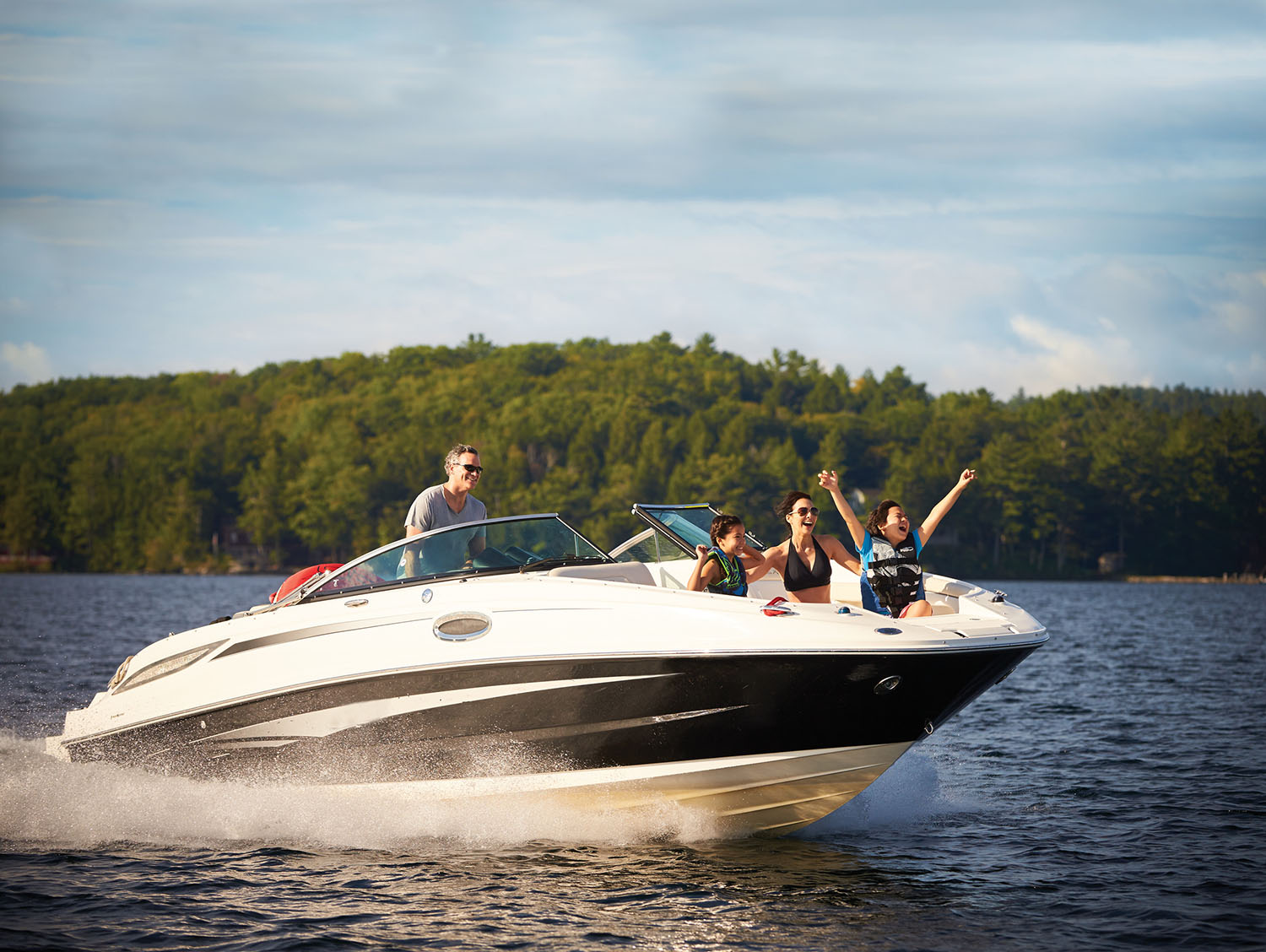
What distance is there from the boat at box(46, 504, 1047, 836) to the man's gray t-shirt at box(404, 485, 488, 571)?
0.02 metres

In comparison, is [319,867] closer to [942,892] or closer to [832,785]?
[832,785]

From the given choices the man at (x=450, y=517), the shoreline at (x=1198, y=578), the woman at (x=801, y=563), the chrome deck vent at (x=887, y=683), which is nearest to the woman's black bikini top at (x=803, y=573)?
the woman at (x=801, y=563)

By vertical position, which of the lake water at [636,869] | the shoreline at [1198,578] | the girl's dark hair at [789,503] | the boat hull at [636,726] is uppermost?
the girl's dark hair at [789,503]

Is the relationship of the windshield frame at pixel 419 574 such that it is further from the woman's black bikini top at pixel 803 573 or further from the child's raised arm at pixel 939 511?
the child's raised arm at pixel 939 511

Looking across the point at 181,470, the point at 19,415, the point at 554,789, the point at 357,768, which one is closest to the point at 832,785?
the point at 554,789

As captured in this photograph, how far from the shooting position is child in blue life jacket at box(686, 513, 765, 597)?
7.28 meters

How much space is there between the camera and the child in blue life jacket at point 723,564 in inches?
287

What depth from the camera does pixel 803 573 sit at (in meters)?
7.75

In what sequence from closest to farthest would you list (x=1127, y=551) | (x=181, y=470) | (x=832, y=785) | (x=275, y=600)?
(x=832, y=785), (x=275, y=600), (x=1127, y=551), (x=181, y=470)

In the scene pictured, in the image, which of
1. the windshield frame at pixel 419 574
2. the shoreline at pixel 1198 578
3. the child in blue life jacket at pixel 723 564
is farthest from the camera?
the shoreline at pixel 1198 578

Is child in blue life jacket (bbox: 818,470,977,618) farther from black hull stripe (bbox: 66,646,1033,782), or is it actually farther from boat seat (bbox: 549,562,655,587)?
boat seat (bbox: 549,562,655,587)

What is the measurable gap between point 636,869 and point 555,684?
125 cm

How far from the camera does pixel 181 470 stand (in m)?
112

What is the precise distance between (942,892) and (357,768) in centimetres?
350
